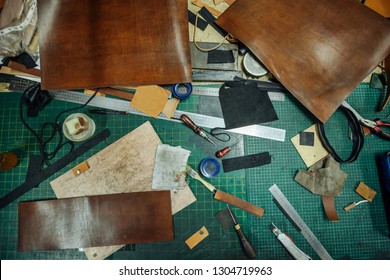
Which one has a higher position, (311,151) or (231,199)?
(311,151)

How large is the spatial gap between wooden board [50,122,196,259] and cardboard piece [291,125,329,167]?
2.58 ft

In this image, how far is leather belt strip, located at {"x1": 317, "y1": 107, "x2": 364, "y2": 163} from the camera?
6.97 feet

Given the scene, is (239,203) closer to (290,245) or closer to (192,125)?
(290,245)

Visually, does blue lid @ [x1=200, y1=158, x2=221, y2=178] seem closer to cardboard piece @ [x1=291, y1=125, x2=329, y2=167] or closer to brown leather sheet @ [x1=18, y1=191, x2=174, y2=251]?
brown leather sheet @ [x1=18, y1=191, x2=174, y2=251]

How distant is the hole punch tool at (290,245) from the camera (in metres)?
2.04

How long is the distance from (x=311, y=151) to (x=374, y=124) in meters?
0.46

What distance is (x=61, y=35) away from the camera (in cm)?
212

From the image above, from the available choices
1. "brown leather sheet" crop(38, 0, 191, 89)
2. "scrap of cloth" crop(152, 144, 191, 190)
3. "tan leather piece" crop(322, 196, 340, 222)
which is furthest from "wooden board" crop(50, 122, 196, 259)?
"tan leather piece" crop(322, 196, 340, 222)

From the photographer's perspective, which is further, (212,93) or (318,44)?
(212,93)

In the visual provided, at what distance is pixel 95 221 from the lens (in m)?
2.06

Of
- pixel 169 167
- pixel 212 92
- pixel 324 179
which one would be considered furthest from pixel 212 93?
pixel 324 179

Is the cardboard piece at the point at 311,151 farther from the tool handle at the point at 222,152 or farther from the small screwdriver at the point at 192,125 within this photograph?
the small screwdriver at the point at 192,125

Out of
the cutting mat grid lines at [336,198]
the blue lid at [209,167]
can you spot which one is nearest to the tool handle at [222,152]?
the blue lid at [209,167]
